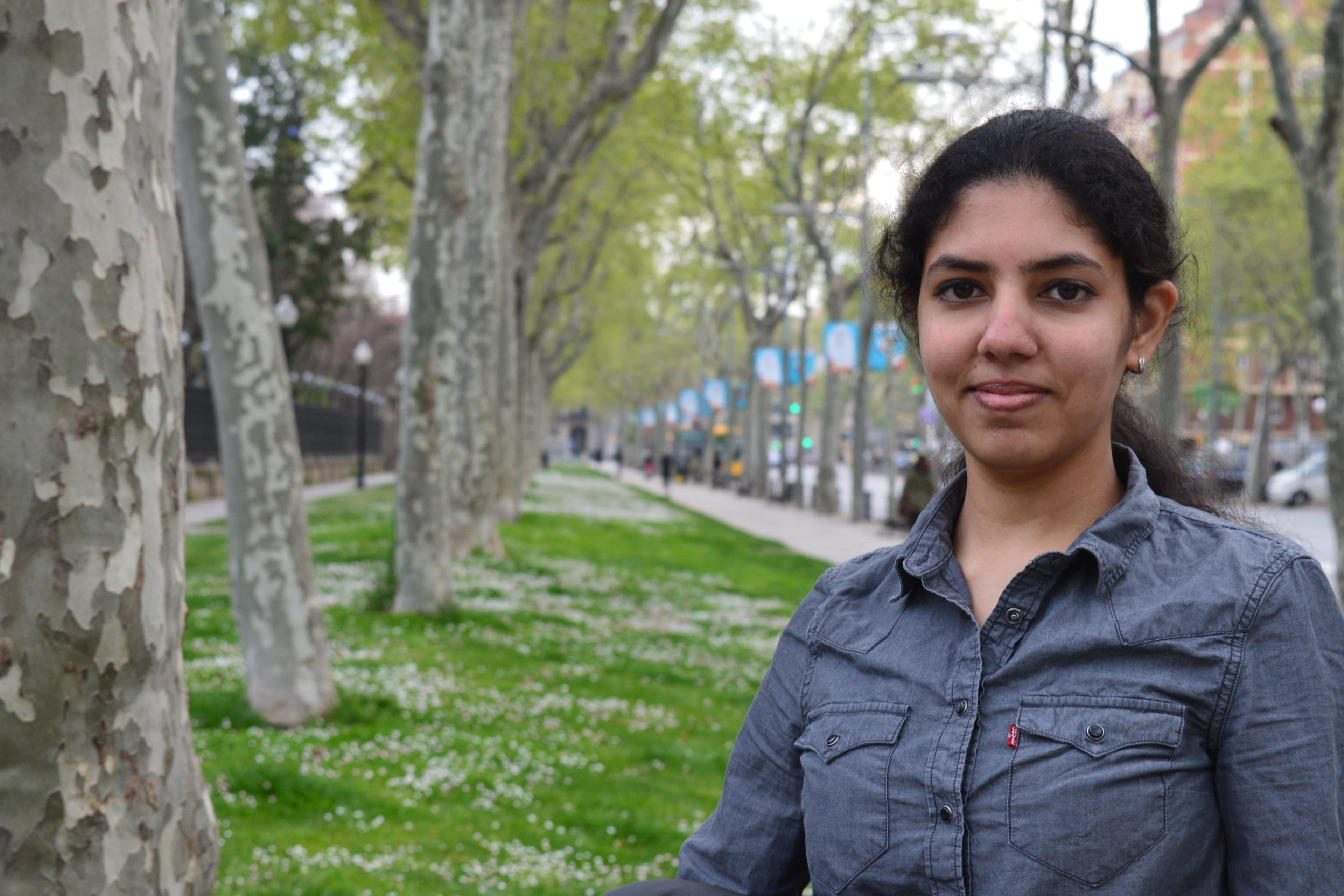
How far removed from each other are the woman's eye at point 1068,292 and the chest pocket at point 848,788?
590 millimetres

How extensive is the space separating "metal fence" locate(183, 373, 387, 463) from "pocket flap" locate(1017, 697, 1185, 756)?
72.1 feet

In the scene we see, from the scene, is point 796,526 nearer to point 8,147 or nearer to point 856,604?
point 8,147

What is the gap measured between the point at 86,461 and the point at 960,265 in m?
1.82

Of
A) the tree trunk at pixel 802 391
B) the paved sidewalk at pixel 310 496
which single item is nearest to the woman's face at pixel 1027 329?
the paved sidewalk at pixel 310 496

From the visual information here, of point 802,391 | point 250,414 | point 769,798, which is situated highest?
point 802,391

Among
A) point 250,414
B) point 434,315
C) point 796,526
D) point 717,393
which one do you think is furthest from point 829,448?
point 250,414

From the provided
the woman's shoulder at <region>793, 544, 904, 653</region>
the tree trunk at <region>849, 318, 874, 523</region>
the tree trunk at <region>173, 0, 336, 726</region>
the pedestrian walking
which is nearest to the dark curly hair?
the woman's shoulder at <region>793, 544, 904, 653</region>

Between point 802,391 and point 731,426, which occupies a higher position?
point 802,391

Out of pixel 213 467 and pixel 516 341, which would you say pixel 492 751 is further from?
pixel 213 467

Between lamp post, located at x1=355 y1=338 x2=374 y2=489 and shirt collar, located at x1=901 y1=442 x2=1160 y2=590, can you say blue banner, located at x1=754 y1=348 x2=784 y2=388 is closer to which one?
lamp post, located at x1=355 y1=338 x2=374 y2=489

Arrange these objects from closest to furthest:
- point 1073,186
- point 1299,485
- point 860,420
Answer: point 1073,186, point 860,420, point 1299,485

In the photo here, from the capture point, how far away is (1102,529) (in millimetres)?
1688

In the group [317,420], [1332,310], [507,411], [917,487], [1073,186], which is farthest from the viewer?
[317,420]

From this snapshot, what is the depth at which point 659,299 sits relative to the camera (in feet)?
200
